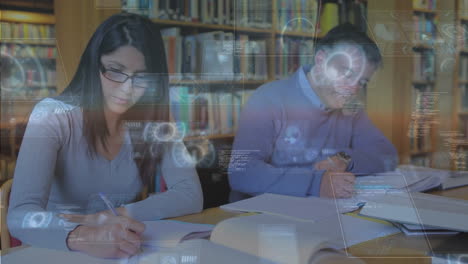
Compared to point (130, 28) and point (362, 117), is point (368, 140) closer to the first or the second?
point (362, 117)

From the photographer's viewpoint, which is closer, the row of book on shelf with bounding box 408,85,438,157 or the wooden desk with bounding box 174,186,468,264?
the wooden desk with bounding box 174,186,468,264

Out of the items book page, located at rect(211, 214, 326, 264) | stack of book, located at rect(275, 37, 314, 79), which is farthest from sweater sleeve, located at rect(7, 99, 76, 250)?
stack of book, located at rect(275, 37, 314, 79)

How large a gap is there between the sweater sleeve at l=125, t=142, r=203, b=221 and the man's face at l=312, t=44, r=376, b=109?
1.40ft

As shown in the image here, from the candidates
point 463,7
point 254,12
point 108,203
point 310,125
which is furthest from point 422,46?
point 108,203

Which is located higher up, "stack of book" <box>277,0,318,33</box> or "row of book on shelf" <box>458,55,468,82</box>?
"stack of book" <box>277,0,318,33</box>

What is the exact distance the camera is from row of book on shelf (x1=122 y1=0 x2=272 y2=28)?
1.15m

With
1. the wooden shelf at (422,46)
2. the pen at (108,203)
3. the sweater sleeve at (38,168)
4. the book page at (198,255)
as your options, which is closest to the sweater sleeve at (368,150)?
the wooden shelf at (422,46)

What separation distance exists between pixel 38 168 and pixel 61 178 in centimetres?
6

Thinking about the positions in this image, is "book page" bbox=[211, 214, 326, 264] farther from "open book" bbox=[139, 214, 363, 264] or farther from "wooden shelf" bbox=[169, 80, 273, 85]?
"wooden shelf" bbox=[169, 80, 273, 85]

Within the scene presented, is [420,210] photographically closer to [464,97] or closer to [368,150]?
[368,150]

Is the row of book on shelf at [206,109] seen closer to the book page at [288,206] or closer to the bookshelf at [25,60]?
the book page at [288,206]

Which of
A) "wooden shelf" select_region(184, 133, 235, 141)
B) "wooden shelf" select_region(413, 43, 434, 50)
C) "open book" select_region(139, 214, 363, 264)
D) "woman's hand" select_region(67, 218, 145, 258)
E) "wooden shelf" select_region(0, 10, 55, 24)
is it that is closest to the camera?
"open book" select_region(139, 214, 363, 264)

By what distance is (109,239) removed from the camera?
3.30ft

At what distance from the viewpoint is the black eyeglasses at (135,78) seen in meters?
1.13
